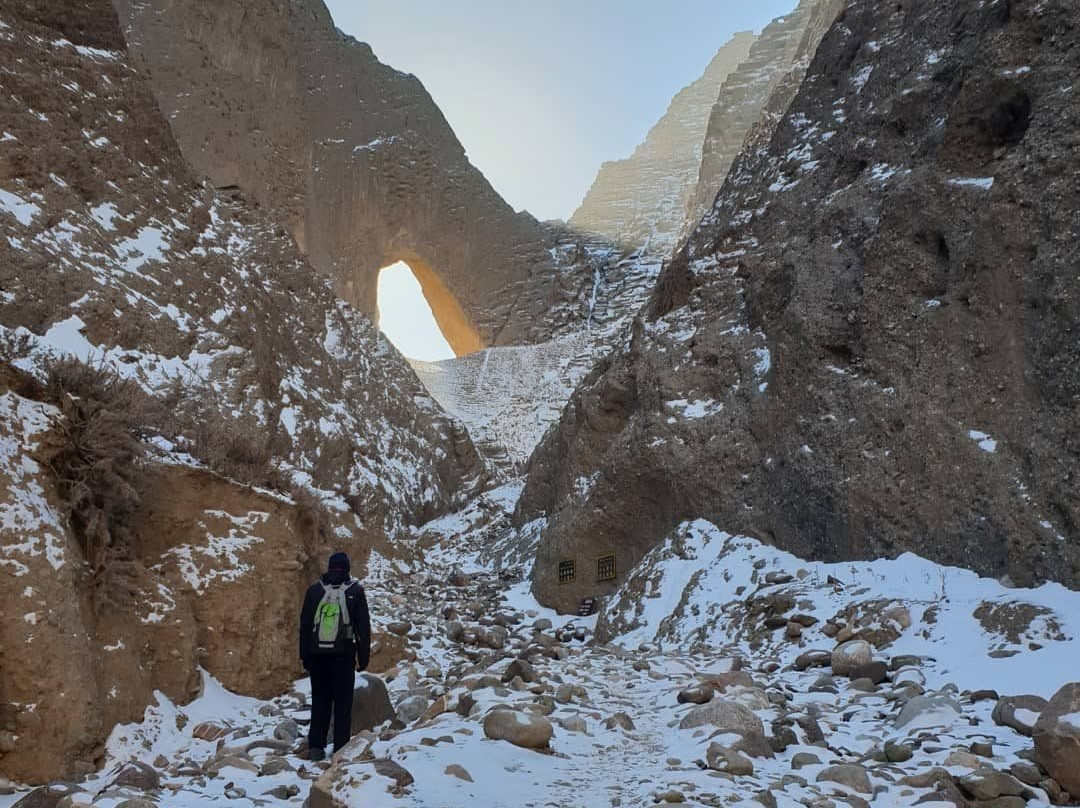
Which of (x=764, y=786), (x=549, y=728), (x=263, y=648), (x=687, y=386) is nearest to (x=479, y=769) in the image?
(x=549, y=728)

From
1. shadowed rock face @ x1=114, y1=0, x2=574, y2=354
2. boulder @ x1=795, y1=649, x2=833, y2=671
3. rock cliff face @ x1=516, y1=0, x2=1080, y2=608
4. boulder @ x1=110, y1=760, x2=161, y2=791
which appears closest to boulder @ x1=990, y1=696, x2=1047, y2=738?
boulder @ x1=795, y1=649, x2=833, y2=671

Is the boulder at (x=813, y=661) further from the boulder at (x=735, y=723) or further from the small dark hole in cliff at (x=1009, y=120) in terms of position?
the small dark hole in cliff at (x=1009, y=120)

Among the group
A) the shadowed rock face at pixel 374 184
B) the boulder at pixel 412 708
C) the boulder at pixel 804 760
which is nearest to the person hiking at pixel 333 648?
the boulder at pixel 412 708

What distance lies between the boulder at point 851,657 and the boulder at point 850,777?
89.2 inches

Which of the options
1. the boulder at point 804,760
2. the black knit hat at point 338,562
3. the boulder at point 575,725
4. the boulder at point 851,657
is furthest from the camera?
the boulder at point 851,657

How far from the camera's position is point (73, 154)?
39.5 feet

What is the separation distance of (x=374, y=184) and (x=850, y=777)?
35.7 m

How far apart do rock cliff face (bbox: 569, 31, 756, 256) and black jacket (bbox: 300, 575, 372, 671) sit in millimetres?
38224

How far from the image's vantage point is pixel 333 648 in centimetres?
481

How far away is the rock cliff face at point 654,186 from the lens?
4734 centimetres

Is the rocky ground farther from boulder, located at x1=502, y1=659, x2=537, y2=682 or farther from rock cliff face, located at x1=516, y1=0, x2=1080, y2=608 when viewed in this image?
rock cliff face, located at x1=516, y1=0, x2=1080, y2=608

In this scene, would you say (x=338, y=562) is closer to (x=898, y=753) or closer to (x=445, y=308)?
(x=898, y=753)

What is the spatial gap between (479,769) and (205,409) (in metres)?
9.41

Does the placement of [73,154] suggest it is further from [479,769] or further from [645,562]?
[479,769]
